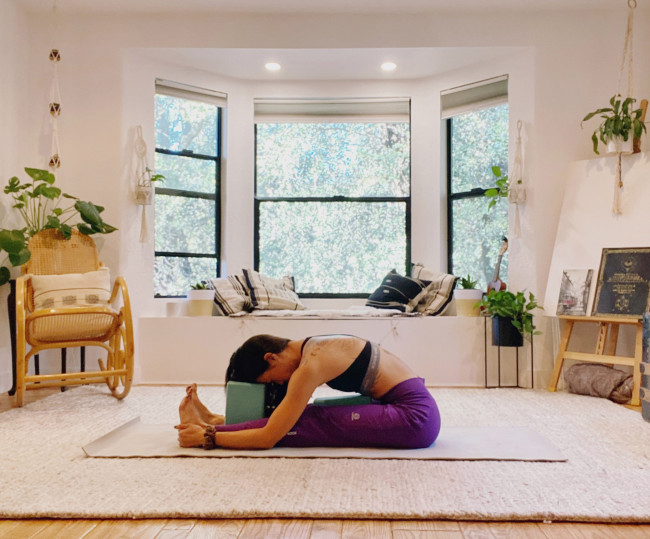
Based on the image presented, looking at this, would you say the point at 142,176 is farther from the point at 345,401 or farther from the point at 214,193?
the point at 345,401

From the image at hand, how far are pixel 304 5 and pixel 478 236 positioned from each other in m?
2.30

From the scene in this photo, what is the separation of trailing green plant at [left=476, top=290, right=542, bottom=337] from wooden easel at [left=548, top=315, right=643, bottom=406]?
0.21 meters

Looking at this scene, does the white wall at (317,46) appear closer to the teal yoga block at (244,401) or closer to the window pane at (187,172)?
the window pane at (187,172)

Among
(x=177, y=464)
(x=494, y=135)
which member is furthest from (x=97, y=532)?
(x=494, y=135)

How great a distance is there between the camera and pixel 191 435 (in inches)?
113

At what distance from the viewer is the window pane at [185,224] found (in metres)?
5.88

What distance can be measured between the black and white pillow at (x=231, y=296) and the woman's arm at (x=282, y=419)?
8.63 feet

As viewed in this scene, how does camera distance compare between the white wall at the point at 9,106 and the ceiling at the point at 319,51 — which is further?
the ceiling at the point at 319,51

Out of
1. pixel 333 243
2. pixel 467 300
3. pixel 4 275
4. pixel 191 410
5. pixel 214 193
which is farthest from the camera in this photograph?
pixel 333 243

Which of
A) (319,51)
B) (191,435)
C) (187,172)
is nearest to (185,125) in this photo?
(187,172)

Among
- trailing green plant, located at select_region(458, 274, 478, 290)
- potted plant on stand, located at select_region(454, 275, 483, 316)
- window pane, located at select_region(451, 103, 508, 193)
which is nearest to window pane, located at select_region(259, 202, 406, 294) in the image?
window pane, located at select_region(451, 103, 508, 193)

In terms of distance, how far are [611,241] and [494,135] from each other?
1.46m


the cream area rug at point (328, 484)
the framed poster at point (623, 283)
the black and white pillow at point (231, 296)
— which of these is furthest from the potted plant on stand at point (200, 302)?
the framed poster at point (623, 283)

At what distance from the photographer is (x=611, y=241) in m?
4.80
